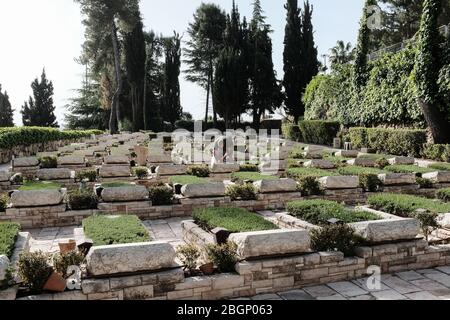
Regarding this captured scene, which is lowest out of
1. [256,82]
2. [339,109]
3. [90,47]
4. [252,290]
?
[252,290]

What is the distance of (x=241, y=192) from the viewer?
10.2m

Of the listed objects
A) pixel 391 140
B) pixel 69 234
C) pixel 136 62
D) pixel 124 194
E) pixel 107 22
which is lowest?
pixel 69 234

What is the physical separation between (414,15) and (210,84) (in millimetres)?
24254

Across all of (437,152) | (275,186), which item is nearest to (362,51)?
(437,152)

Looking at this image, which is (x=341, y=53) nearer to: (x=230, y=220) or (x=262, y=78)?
(x=262, y=78)

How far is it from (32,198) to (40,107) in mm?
51088

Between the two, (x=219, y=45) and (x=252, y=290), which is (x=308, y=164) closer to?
(x=252, y=290)

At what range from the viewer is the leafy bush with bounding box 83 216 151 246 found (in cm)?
577

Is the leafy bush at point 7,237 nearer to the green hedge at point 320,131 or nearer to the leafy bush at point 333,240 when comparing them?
the leafy bush at point 333,240

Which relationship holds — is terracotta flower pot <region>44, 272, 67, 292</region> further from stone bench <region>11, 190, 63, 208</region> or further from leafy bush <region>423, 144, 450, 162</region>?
leafy bush <region>423, 144, 450, 162</region>

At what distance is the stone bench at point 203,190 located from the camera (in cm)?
957

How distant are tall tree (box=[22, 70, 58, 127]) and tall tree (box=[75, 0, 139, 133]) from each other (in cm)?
1616

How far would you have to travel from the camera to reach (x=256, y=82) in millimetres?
45438
